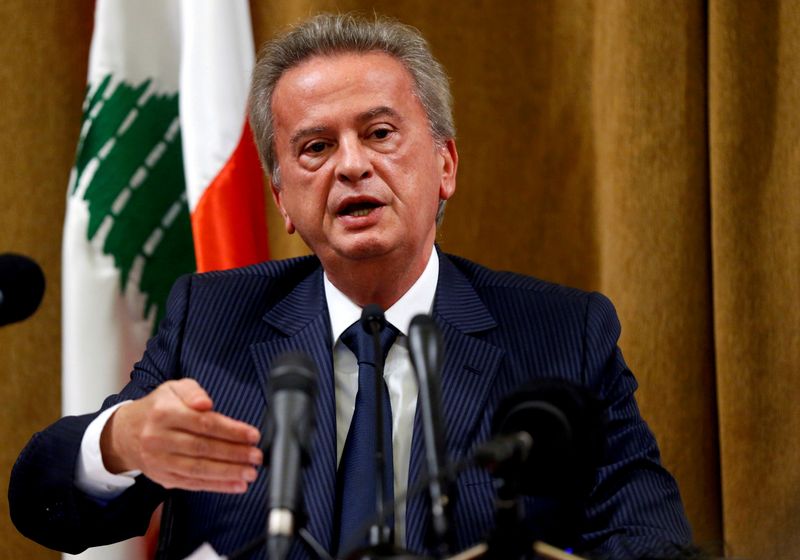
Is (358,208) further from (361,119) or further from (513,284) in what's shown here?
(513,284)

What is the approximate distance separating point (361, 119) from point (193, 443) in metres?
0.95

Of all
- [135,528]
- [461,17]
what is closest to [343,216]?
[135,528]

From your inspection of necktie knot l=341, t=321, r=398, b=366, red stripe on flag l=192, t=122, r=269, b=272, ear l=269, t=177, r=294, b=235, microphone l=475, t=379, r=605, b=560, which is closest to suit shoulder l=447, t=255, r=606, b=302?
necktie knot l=341, t=321, r=398, b=366

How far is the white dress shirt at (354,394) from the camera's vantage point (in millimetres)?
1915

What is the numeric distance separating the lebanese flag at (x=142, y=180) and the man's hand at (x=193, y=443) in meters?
1.14

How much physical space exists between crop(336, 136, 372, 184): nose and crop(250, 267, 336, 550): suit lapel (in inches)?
11.3

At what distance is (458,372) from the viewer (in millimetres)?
2098

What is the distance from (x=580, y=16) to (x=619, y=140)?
1.38 ft

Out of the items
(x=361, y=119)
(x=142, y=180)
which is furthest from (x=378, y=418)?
(x=142, y=180)

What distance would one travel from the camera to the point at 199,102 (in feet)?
8.98

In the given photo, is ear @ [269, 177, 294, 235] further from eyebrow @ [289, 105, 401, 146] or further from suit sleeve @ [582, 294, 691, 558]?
suit sleeve @ [582, 294, 691, 558]

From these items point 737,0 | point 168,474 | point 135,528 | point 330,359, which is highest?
point 737,0

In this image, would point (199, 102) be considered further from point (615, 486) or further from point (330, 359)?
point (615, 486)

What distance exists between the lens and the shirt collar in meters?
2.24
